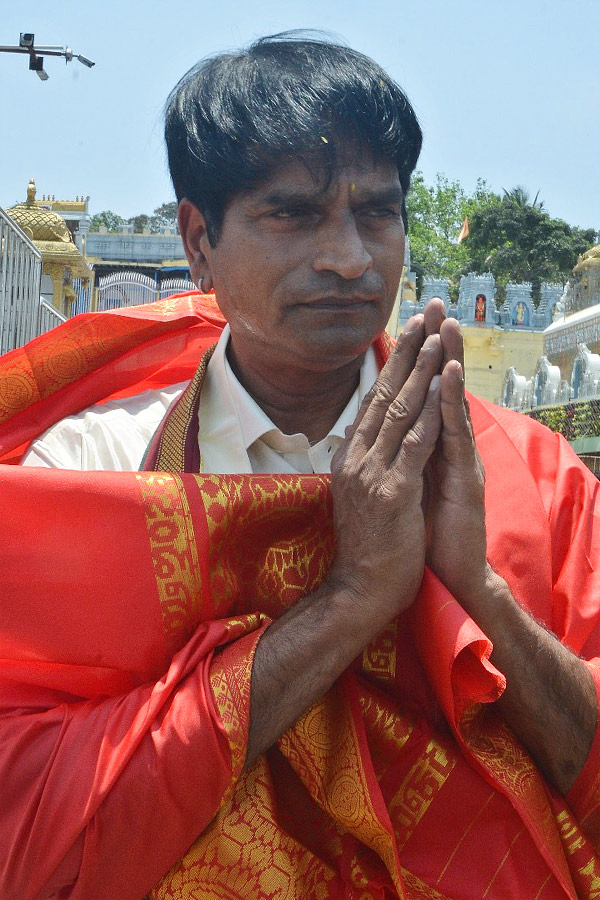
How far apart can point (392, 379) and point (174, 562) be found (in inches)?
18.5

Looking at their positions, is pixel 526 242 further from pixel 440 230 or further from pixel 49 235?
pixel 49 235

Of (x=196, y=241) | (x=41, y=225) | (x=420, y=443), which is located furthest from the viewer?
(x=41, y=225)

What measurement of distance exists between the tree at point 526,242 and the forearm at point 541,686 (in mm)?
44306

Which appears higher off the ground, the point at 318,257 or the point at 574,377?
the point at 318,257

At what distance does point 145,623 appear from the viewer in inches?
66.1

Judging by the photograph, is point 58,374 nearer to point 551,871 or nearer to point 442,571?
point 442,571

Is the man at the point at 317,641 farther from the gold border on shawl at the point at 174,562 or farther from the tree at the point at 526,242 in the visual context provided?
the tree at the point at 526,242

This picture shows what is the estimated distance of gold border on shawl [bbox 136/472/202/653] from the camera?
1.69m

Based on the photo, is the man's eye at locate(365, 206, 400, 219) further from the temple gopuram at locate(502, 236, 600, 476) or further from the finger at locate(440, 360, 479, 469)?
the temple gopuram at locate(502, 236, 600, 476)

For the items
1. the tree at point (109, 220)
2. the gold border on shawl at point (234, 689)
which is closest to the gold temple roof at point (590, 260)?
the gold border on shawl at point (234, 689)

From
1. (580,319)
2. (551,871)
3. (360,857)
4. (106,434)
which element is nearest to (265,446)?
(106,434)

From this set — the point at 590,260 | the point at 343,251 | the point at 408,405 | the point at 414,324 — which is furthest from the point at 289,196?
the point at 590,260

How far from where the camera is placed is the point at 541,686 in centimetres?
173

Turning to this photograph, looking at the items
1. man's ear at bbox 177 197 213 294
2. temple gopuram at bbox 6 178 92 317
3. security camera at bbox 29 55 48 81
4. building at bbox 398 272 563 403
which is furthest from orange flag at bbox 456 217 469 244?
man's ear at bbox 177 197 213 294
